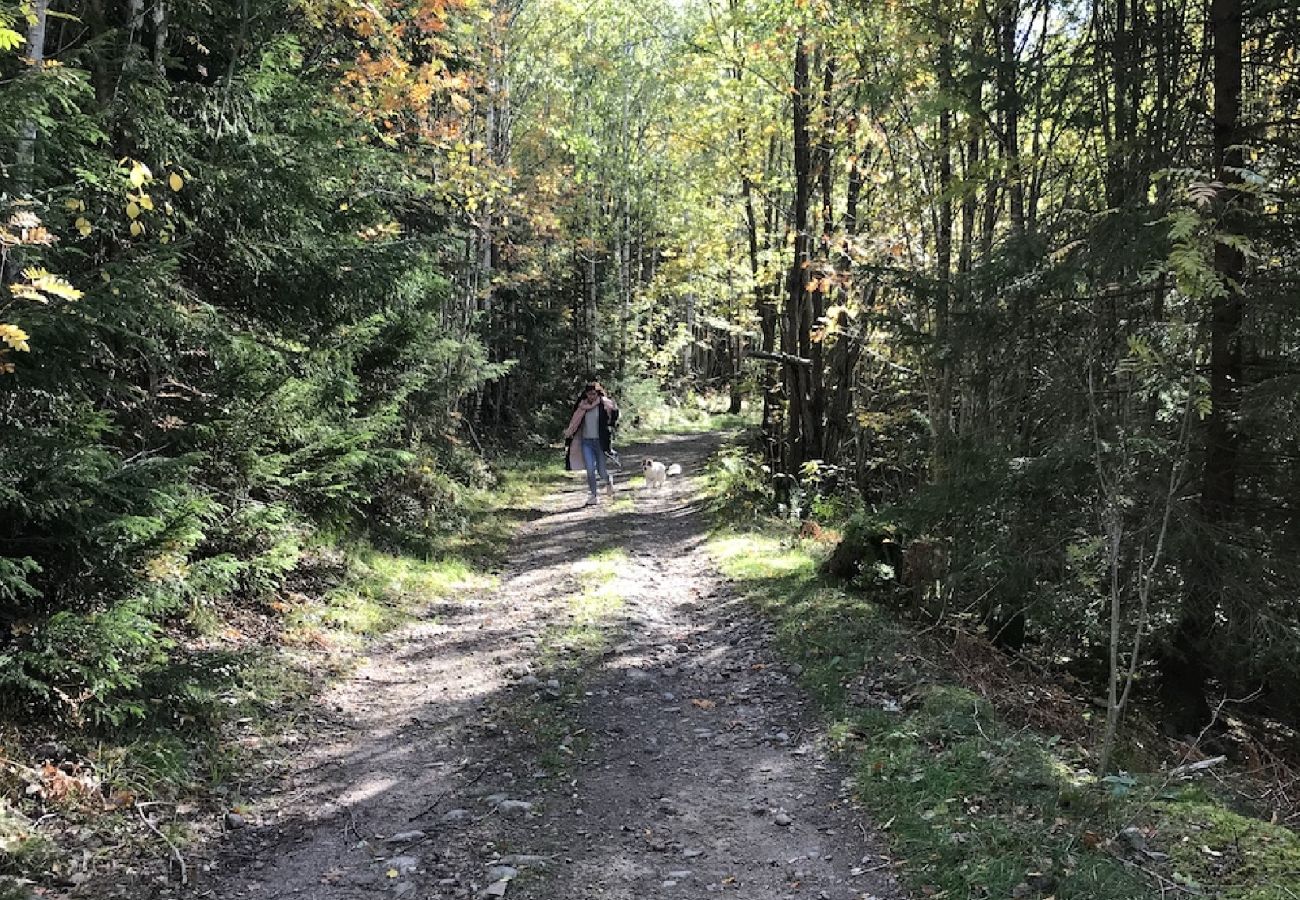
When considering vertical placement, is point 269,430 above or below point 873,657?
above

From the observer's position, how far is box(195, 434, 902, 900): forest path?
424 cm

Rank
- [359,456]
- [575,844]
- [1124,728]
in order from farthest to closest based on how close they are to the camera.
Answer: [359,456] → [1124,728] → [575,844]

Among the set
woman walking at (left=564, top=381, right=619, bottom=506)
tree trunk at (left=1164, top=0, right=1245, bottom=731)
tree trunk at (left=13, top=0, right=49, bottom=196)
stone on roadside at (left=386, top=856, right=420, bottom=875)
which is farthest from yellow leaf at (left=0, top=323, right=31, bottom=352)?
woman walking at (left=564, top=381, right=619, bottom=506)

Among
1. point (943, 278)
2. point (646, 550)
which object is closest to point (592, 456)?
point (646, 550)

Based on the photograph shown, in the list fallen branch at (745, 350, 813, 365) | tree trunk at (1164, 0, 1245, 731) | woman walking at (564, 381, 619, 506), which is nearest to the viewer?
tree trunk at (1164, 0, 1245, 731)

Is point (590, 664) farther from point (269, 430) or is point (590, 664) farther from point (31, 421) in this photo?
point (31, 421)

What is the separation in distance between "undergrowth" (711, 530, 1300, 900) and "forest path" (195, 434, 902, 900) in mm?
293

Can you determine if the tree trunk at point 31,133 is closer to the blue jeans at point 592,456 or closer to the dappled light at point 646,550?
the dappled light at point 646,550

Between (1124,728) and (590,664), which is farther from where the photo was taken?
(590,664)

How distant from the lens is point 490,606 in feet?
30.8

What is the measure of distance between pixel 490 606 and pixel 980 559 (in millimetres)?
5308

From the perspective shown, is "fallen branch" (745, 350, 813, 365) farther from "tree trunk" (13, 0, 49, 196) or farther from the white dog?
"tree trunk" (13, 0, 49, 196)

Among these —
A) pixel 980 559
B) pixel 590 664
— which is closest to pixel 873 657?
pixel 980 559

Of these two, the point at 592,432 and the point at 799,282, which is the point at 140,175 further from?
the point at 799,282
